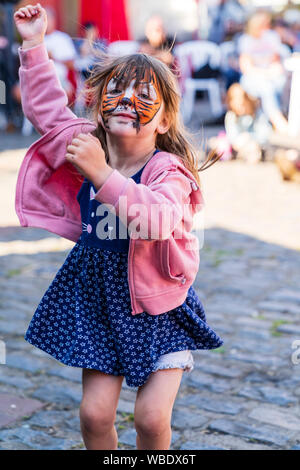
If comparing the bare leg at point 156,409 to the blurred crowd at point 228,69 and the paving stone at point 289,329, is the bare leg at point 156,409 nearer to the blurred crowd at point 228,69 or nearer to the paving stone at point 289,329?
the paving stone at point 289,329

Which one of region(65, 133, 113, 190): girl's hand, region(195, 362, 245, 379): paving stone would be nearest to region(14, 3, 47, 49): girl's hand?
region(65, 133, 113, 190): girl's hand

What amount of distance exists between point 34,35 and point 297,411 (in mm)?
1848

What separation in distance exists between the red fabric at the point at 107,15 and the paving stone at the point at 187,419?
399 inches

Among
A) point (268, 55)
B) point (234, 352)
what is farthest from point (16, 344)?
point (268, 55)

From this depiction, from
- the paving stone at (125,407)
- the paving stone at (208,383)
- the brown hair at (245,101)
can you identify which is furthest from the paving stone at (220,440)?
the brown hair at (245,101)

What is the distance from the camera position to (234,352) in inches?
141

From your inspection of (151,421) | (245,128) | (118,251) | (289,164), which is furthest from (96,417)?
(245,128)

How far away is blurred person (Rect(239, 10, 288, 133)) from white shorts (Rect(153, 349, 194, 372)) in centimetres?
758

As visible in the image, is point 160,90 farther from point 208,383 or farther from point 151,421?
point 208,383

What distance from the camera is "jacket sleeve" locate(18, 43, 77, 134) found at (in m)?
2.24

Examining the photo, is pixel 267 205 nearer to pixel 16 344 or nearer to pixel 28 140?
pixel 16 344

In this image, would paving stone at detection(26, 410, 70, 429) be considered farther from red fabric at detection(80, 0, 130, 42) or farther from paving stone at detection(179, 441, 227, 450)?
red fabric at detection(80, 0, 130, 42)

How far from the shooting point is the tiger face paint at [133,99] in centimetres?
A: 203
